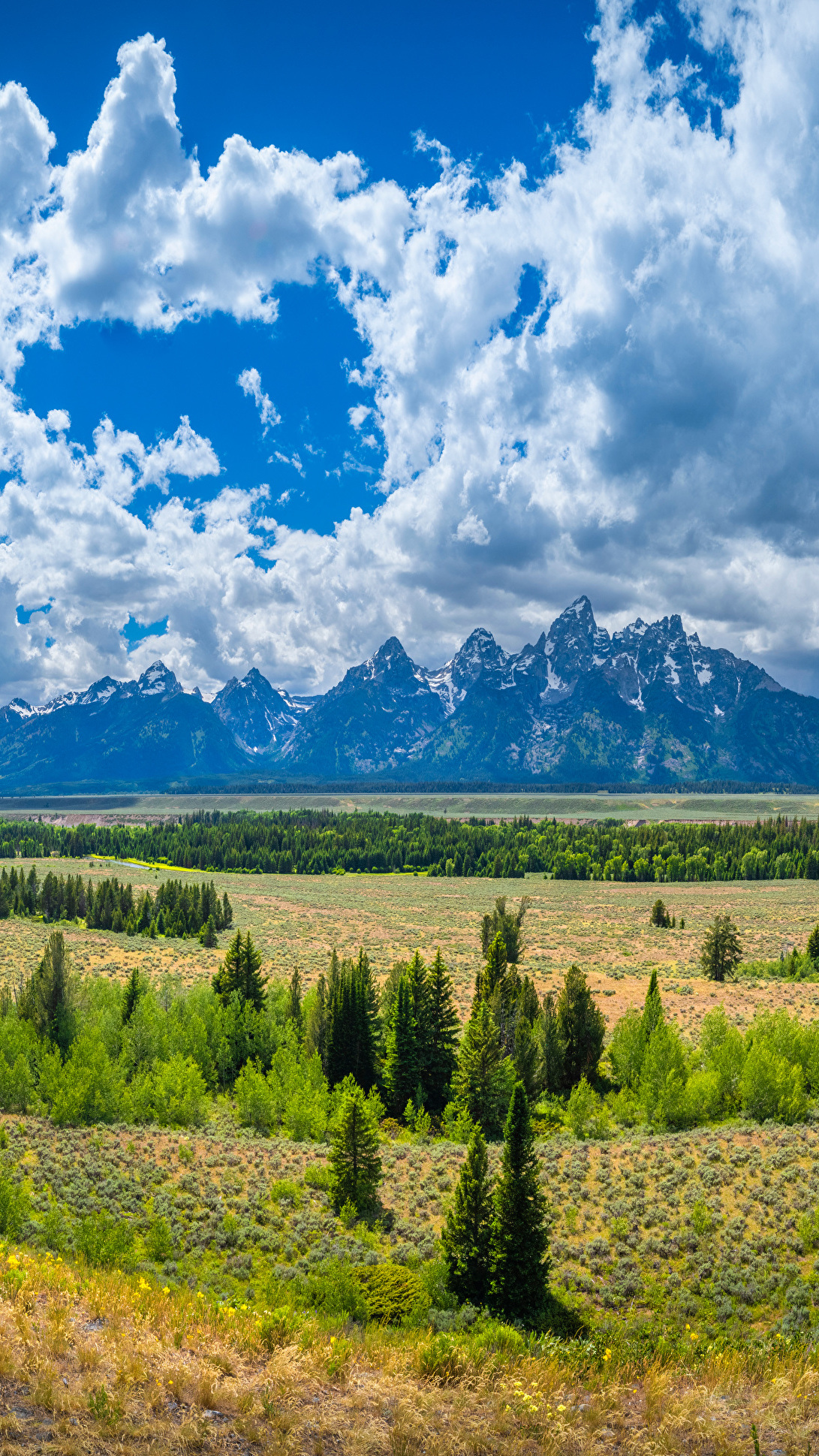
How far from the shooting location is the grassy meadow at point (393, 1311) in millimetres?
9961

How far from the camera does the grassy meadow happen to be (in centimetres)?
996

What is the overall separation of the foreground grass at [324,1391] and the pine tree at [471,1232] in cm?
789

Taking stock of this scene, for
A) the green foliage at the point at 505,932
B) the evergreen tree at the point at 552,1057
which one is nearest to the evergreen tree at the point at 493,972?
the evergreen tree at the point at 552,1057

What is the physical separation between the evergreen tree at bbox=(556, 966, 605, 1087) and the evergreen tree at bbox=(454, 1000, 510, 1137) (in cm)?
572

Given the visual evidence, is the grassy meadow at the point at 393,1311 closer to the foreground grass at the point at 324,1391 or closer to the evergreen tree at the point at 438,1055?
the foreground grass at the point at 324,1391

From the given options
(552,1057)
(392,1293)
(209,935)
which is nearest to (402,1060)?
(552,1057)

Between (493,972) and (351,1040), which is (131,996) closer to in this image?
(351,1040)

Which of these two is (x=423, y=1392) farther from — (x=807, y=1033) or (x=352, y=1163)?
(x=807, y=1033)

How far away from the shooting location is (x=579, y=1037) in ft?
135

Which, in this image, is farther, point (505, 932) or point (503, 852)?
point (503, 852)

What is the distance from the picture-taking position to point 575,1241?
23.5m

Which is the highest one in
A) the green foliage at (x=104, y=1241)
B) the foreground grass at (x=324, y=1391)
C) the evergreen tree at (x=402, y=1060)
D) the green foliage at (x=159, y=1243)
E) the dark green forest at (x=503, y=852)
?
the foreground grass at (x=324, y=1391)

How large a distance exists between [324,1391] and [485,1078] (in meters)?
27.2

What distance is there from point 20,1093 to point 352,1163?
1682cm
